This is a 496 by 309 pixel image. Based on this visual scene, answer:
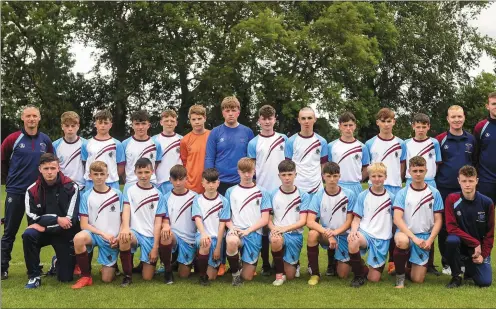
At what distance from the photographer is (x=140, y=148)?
706 cm

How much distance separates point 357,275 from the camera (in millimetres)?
6105

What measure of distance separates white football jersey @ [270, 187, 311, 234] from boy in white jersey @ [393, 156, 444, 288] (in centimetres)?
99

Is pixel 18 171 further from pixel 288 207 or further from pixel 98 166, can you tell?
pixel 288 207

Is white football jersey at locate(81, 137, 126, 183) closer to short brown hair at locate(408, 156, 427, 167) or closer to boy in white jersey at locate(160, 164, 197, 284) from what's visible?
boy in white jersey at locate(160, 164, 197, 284)

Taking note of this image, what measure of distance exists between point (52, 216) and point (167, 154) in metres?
A: 1.57

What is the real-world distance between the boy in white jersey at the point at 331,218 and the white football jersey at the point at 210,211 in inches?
37.4

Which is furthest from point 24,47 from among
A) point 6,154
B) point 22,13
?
point 6,154

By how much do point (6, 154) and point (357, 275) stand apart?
4134 mm

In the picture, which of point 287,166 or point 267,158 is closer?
point 287,166

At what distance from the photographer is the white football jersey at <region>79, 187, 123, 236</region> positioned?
20.9ft

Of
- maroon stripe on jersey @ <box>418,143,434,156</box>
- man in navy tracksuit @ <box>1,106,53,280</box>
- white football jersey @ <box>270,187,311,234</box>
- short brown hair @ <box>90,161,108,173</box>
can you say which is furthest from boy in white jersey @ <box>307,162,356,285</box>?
man in navy tracksuit @ <box>1,106,53,280</box>

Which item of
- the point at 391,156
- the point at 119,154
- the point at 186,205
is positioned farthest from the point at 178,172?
the point at 391,156

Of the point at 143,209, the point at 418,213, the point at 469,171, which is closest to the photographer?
the point at 469,171

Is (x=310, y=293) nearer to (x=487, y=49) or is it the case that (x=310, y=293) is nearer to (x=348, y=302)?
(x=348, y=302)
